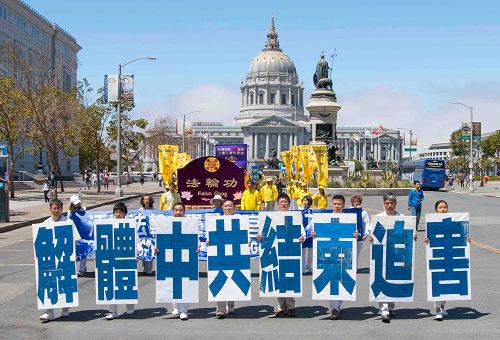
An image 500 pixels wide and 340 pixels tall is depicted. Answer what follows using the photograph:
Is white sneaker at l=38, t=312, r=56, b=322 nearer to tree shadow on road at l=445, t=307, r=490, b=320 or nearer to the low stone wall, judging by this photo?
tree shadow on road at l=445, t=307, r=490, b=320

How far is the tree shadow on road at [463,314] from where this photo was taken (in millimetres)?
8789

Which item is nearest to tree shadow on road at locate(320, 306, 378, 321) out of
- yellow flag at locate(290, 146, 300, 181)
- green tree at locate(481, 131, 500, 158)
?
yellow flag at locate(290, 146, 300, 181)

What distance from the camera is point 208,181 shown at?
22062mm

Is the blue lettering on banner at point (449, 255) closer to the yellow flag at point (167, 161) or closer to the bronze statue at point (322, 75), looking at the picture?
the yellow flag at point (167, 161)

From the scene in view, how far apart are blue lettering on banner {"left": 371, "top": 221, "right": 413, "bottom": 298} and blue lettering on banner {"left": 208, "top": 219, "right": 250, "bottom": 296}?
68.1 inches

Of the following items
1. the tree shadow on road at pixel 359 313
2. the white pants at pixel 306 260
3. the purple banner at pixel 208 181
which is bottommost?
the tree shadow on road at pixel 359 313

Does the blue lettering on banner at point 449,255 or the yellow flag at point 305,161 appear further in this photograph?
the yellow flag at point 305,161

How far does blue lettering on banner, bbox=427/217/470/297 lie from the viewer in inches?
349

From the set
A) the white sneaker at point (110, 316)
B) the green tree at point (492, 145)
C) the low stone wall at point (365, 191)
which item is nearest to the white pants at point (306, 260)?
the white sneaker at point (110, 316)

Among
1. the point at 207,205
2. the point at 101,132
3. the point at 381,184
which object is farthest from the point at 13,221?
the point at 381,184

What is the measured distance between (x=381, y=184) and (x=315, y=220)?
4196cm

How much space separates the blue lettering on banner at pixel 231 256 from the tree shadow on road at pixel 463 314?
2781mm

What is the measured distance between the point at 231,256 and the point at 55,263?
2345 millimetres

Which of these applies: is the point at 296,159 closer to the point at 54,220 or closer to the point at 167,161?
the point at 167,161
